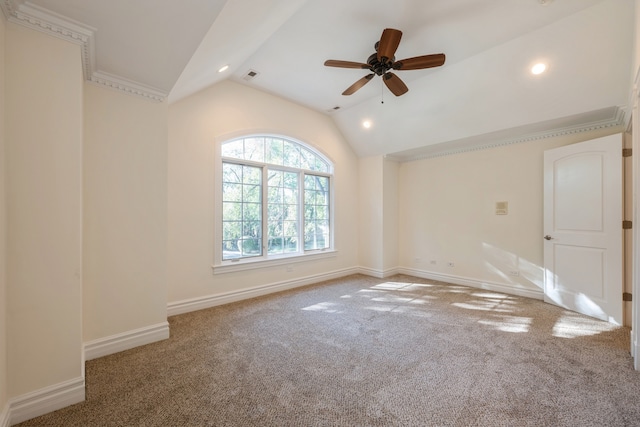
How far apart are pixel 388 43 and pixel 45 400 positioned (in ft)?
12.1

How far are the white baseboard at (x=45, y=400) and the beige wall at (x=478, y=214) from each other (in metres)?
5.15

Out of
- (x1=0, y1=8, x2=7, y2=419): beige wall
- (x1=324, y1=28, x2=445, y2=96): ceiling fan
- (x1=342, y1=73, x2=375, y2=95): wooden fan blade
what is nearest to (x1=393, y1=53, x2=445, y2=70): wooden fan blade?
(x1=324, y1=28, x2=445, y2=96): ceiling fan

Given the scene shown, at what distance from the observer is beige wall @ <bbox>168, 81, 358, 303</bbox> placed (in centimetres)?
336

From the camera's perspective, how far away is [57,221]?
1741mm

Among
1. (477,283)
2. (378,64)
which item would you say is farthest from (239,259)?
(477,283)

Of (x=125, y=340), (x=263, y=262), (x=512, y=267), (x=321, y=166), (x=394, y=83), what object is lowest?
(x=125, y=340)

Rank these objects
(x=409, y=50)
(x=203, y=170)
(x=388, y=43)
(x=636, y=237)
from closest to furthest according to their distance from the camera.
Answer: (x=636, y=237), (x=388, y=43), (x=409, y=50), (x=203, y=170)

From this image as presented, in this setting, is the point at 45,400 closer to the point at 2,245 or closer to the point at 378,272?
the point at 2,245

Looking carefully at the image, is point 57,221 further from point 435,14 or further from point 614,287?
point 614,287

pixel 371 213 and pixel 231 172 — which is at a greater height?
pixel 231 172

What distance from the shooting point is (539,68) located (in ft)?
9.97

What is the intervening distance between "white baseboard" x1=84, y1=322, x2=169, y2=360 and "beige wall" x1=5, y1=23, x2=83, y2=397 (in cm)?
56

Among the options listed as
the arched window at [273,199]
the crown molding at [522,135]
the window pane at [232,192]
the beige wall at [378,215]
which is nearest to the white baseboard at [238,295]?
the arched window at [273,199]

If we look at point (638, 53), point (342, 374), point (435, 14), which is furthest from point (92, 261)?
point (638, 53)
